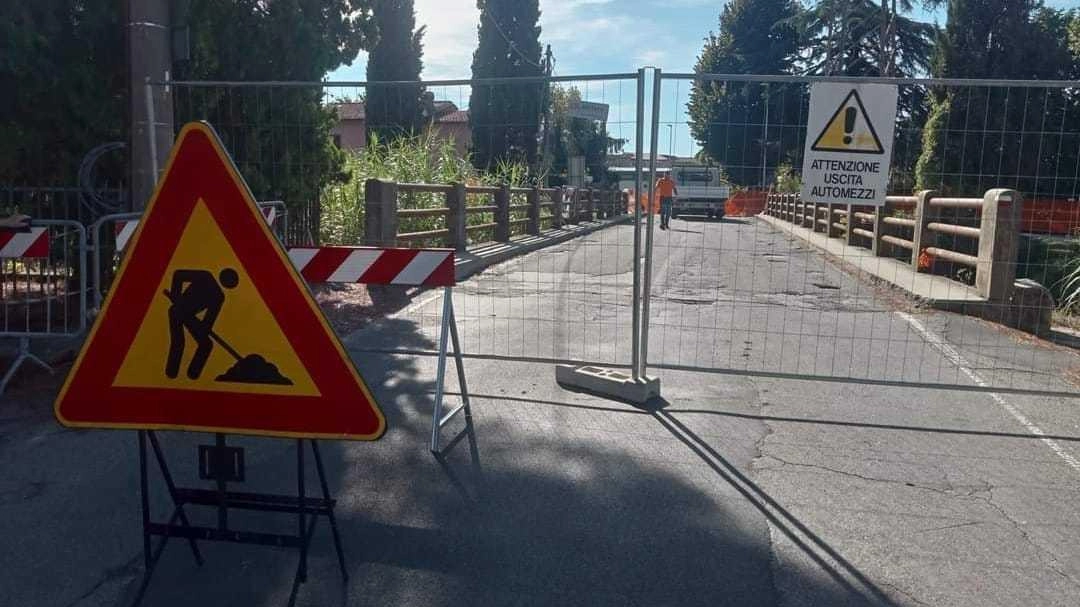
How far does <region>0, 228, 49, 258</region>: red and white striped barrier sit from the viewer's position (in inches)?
266

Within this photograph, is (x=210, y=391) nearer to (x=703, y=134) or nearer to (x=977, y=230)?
(x=703, y=134)

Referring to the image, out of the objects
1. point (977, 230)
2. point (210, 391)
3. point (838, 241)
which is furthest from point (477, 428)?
point (838, 241)

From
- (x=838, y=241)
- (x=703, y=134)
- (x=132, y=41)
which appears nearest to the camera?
(x=132, y=41)

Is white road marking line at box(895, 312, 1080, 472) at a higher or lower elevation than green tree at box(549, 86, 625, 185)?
lower

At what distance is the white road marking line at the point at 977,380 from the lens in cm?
570

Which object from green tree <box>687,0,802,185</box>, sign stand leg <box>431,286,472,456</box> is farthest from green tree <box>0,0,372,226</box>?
green tree <box>687,0,802,185</box>

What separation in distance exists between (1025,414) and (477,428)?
3947mm

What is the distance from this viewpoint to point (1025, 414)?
261 inches

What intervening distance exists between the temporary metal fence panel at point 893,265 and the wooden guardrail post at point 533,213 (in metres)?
4.27

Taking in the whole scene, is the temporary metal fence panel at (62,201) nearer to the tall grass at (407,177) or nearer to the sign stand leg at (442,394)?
the tall grass at (407,177)

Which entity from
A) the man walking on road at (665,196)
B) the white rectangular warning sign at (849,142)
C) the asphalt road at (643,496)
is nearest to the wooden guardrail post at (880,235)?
the man walking on road at (665,196)

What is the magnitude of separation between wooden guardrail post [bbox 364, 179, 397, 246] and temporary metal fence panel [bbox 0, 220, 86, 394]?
10.9 feet

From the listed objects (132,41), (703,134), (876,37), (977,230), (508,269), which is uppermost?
(876,37)

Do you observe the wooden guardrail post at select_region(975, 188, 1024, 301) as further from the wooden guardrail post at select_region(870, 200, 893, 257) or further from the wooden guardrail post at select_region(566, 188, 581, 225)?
the wooden guardrail post at select_region(566, 188, 581, 225)
